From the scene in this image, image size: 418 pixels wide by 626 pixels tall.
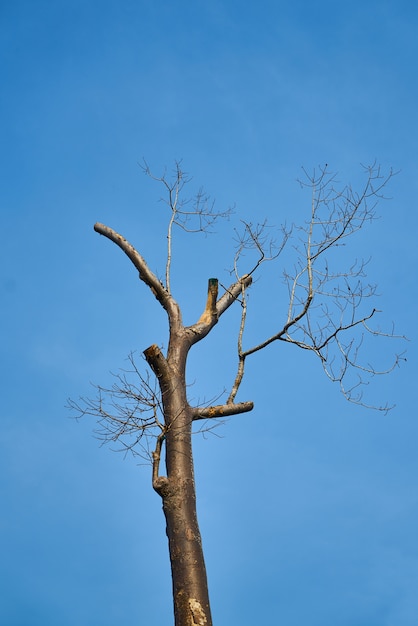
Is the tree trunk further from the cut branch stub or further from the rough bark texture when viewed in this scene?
the cut branch stub

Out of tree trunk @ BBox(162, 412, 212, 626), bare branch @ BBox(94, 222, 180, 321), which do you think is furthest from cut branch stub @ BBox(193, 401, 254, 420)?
bare branch @ BBox(94, 222, 180, 321)

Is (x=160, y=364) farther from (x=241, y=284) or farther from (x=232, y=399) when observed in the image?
(x=241, y=284)

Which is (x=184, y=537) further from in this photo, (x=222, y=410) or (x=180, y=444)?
(x=222, y=410)

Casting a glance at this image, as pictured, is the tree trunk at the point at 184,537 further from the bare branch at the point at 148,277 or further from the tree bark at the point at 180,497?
the bare branch at the point at 148,277

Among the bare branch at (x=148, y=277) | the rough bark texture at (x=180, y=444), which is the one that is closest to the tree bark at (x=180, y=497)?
the rough bark texture at (x=180, y=444)

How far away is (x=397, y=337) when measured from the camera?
7.68 m

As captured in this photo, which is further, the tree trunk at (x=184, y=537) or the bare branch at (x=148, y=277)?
the bare branch at (x=148, y=277)

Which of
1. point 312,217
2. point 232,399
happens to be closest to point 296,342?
point 232,399

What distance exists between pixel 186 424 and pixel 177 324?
117cm

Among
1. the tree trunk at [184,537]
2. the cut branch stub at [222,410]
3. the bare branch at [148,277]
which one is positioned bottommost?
the tree trunk at [184,537]

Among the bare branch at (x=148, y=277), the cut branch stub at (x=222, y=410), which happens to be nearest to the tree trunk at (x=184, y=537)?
the cut branch stub at (x=222, y=410)

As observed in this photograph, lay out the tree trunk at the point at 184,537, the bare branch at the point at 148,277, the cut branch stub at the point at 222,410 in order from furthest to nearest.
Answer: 1. the bare branch at the point at 148,277
2. the cut branch stub at the point at 222,410
3. the tree trunk at the point at 184,537

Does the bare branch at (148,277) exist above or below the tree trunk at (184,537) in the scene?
above

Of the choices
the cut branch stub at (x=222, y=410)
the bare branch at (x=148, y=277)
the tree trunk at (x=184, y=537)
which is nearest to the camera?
the tree trunk at (x=184, y=537)
